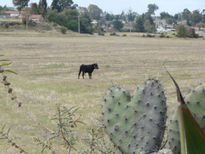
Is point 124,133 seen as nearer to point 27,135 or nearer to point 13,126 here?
point 27,135

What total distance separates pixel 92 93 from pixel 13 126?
5.52 meters

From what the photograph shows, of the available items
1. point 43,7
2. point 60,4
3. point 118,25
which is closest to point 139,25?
point 118,25

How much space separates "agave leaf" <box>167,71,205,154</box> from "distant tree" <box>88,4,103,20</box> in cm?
17359

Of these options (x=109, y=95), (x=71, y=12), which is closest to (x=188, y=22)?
(x=71, y=12)

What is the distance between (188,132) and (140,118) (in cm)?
109

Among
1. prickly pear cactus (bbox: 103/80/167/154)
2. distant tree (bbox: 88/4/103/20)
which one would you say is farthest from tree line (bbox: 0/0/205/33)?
prickly pear cactus (bbox: 103/80/167/154)

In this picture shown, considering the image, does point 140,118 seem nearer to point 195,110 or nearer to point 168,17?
point 195,110

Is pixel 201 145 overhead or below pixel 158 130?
overhead

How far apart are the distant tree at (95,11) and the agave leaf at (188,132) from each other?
173590 mm

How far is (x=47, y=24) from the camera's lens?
84.8 meters

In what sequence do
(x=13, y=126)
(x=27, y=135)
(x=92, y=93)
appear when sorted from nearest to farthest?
(x=27, y=135), (x=13, y=126), (x=92, y=93)

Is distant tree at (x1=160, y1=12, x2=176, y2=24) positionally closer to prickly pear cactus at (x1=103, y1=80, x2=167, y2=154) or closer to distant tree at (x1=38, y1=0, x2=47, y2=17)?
distant tree at (x1=38, y1=0, x2=47, y2=17)

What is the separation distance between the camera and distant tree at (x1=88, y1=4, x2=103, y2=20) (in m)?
174

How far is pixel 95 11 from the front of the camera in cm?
17812
